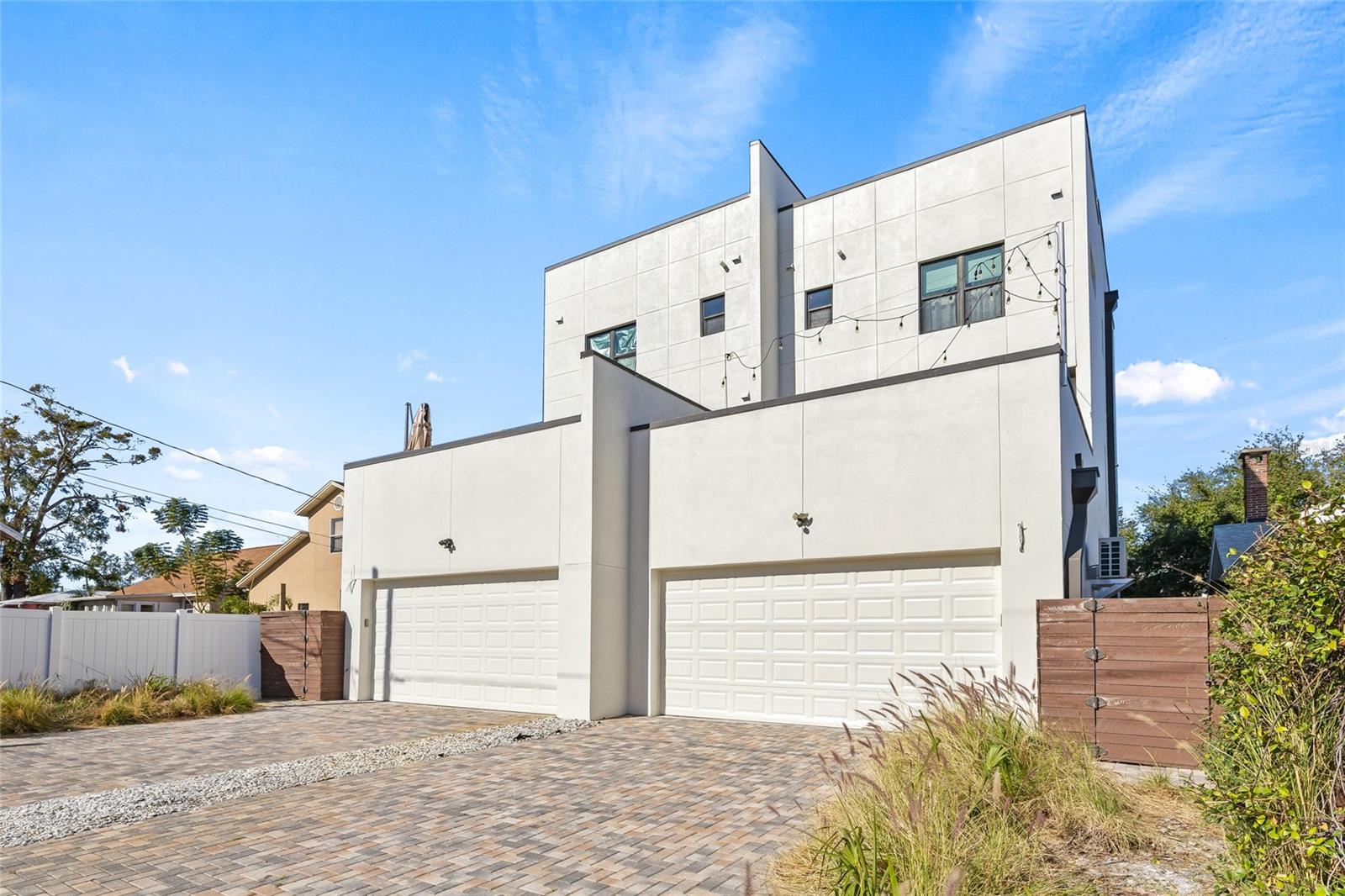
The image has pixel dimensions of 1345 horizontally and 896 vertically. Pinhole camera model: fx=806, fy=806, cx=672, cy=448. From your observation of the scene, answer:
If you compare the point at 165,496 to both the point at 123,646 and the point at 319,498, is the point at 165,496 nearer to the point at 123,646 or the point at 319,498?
the point at 319,498

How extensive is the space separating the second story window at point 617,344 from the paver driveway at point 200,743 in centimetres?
870

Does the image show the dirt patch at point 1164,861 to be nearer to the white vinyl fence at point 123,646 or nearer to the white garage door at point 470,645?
the white garage door at point 470,645

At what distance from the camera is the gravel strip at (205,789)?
21.0 ft

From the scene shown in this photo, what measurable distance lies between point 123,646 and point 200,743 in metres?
5.82

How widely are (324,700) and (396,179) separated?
10.00 metres

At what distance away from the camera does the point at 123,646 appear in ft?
49.0

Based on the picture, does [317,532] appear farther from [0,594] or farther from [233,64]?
[233,64]

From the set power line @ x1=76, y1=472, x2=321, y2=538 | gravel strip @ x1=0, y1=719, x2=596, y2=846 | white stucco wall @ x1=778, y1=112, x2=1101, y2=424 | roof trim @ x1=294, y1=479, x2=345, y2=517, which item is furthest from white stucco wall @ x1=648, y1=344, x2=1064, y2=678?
power line @ x1=76, y1=472, x2=321, y2=538

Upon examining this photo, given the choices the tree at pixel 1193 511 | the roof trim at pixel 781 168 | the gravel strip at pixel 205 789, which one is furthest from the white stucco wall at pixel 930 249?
the gravel strip at pixel 205 789

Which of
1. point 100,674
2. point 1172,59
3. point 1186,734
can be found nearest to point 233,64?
point 100,674

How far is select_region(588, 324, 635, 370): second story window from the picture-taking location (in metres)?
18.9

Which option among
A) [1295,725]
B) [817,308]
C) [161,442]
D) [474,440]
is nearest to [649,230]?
[817,308]

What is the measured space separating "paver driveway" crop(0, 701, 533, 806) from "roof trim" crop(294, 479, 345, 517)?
37.4ft

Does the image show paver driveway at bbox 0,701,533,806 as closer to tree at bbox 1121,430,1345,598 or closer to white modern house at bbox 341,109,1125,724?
white modern house at bbox 341,109,1125,724
